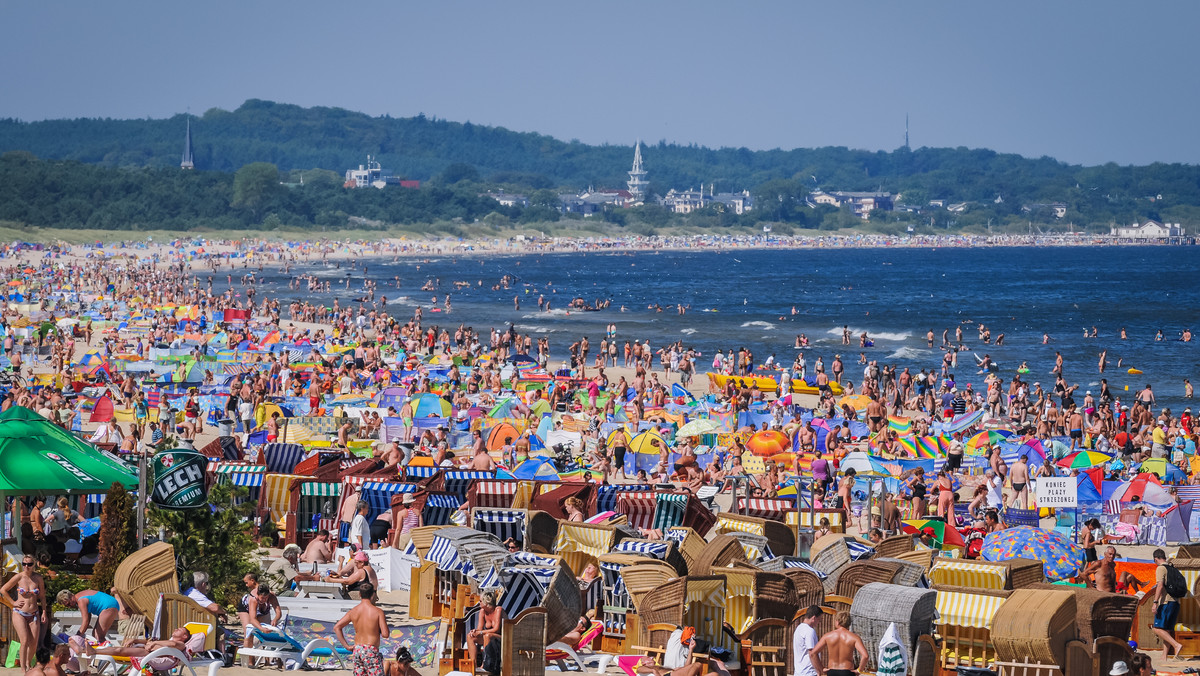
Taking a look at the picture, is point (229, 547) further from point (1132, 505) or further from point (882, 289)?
point (882, 289)

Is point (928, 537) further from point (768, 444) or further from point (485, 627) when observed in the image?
point (485, 627)

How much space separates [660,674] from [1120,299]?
70336mm

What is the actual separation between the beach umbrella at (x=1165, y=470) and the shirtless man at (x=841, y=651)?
9221 millimetres

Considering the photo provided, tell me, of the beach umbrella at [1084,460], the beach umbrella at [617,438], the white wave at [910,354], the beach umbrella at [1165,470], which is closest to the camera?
the beach umbrella at [1165,470]

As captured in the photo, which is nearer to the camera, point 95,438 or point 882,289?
point 95,438

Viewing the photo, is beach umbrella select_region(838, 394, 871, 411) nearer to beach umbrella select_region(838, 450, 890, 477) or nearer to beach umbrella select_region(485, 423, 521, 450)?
beach umbrella select_region(838, 450, 890, 477)

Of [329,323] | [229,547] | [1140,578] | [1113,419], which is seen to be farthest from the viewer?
[329,323]

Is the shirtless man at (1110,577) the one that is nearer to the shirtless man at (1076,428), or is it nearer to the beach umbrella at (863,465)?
the beach umbrella at (863,465)

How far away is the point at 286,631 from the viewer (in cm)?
958

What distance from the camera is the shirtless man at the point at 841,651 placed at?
329 inches

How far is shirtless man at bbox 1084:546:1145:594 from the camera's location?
10641mm

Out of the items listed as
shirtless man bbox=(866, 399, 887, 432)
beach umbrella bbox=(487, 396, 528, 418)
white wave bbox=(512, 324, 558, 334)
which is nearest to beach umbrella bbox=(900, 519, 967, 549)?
shirtless man bbox=(866, 399, 887, 432)

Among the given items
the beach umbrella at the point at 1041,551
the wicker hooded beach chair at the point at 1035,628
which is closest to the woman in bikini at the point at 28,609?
the wicker hooded beach chair at the point at 1035,628

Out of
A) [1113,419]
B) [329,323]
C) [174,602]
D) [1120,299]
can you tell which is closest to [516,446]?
[174,602]
